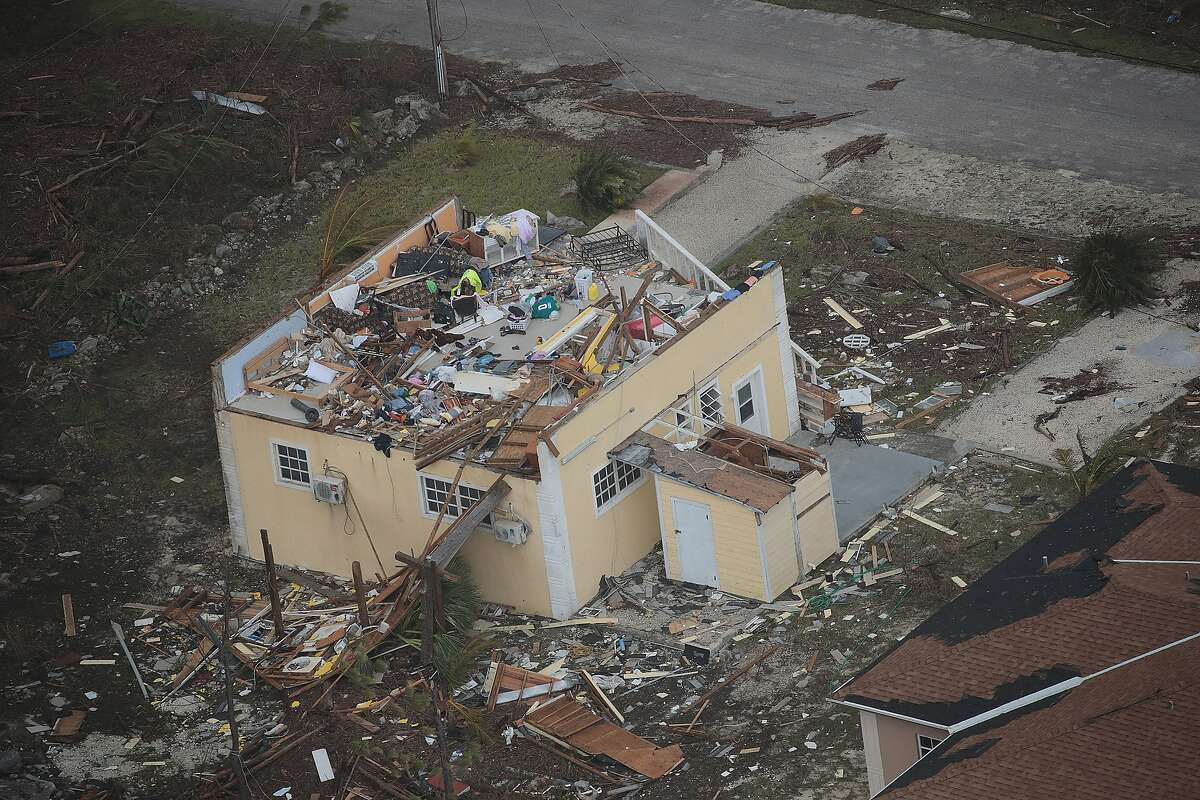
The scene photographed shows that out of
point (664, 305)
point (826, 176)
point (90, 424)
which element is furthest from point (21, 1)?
point (664, 305)

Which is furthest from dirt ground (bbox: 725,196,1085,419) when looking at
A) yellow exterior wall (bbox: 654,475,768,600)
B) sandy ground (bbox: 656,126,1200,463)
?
yellow exterior wall (bbox: 654,475,768,600)

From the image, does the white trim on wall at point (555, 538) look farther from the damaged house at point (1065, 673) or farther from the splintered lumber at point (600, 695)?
the damaged house at point (1065, 673)

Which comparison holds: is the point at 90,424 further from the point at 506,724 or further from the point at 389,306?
the point at 506,724

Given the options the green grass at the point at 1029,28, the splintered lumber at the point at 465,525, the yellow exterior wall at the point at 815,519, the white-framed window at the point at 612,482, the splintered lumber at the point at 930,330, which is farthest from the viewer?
the green grass at the point at 1029,28

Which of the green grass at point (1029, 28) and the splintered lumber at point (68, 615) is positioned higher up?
the green grass at point (1029, 28)

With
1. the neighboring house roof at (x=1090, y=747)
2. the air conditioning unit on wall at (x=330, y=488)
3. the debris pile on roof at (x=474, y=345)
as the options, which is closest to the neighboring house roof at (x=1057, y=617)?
the neighboring house roof at (x=1090, y=747)

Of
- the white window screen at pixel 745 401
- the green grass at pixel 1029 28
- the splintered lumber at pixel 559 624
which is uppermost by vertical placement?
the green grass at pixel 1029 28
